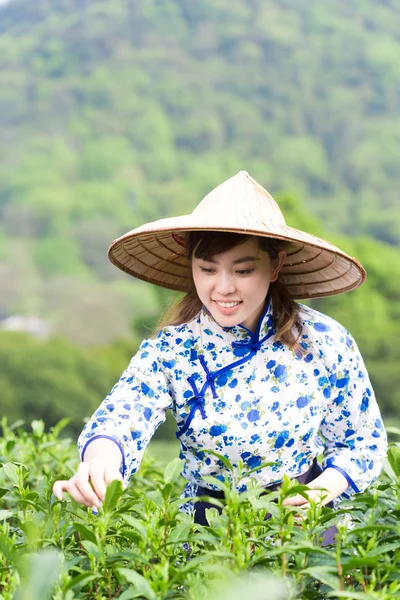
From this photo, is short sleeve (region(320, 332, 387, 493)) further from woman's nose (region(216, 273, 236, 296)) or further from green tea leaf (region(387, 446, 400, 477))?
green tea leaf (region(387, 446, 400, 477))

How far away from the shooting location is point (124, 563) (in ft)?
4.00

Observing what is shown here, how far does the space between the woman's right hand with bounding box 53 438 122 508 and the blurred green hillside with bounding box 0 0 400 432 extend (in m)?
29.1

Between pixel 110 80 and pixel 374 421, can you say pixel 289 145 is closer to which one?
A: pixel 110 80

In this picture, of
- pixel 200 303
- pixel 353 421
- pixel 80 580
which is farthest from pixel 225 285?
pixel 80 580

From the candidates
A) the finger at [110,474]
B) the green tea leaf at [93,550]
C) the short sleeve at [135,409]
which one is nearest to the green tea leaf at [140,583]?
the green tea leaf at [93,550]

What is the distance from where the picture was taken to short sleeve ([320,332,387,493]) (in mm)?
1953

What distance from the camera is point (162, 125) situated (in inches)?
2132

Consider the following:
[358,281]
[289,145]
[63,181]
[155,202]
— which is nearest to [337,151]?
[289,145]

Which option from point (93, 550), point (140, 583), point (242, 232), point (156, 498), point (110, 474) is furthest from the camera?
point (242, 232)

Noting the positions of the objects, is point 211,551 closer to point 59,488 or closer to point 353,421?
A: point 59,488

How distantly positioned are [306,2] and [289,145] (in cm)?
1974

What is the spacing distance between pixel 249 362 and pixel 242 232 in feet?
1.17

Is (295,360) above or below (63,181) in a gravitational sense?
below

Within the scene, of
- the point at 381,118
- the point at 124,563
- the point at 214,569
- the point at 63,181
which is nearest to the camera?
the point at 214,569
